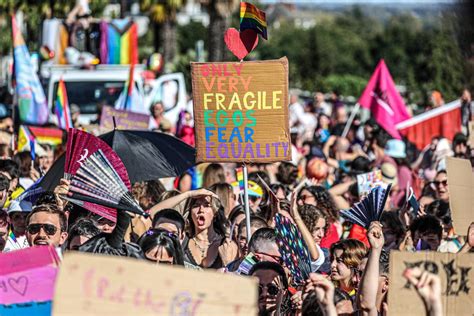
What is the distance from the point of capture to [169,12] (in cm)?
3209

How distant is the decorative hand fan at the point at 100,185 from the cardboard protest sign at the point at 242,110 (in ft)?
6.35

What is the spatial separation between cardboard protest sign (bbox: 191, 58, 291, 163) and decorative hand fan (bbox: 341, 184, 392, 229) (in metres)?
1.13

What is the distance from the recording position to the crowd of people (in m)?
5.49

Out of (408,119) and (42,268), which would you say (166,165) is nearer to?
(42,268)

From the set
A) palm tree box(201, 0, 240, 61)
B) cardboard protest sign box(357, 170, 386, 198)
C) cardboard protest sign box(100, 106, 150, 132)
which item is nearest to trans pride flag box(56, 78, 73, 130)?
cardboard protest sign box(100, 106, 150, 132)

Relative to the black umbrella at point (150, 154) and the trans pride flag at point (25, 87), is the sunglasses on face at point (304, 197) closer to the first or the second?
the black umbrella at point (150, 154)

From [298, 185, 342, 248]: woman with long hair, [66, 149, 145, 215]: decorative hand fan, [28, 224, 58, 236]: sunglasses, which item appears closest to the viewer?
[66, 149, 145, 215]: decorative hand fan

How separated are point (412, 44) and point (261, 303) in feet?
215

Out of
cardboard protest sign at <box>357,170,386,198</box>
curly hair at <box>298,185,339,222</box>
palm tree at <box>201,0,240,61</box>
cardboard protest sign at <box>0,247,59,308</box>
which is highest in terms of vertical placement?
palm tree at <box>201,0,240,61</box>

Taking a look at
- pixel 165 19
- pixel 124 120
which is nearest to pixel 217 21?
pixel 165 19

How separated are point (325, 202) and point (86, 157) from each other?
2.76 metres

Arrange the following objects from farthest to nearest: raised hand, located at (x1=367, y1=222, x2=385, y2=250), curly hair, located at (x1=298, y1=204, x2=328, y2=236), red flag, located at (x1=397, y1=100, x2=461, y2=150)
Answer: red flag, located at (x1=397, y1=100, x2=461, y2=150) < curly hair, located at (x1=298, y1=204, x2=328, y2=236) < raised hand, located at (x1=367, y1=222, x2=385, y2=250)

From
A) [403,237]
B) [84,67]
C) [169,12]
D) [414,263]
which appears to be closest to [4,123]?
[84,67]

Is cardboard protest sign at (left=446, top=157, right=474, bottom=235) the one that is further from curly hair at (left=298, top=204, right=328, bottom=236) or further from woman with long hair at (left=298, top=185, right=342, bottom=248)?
woman with long hair at (left=298, top=185, right=342, bottom=248)
